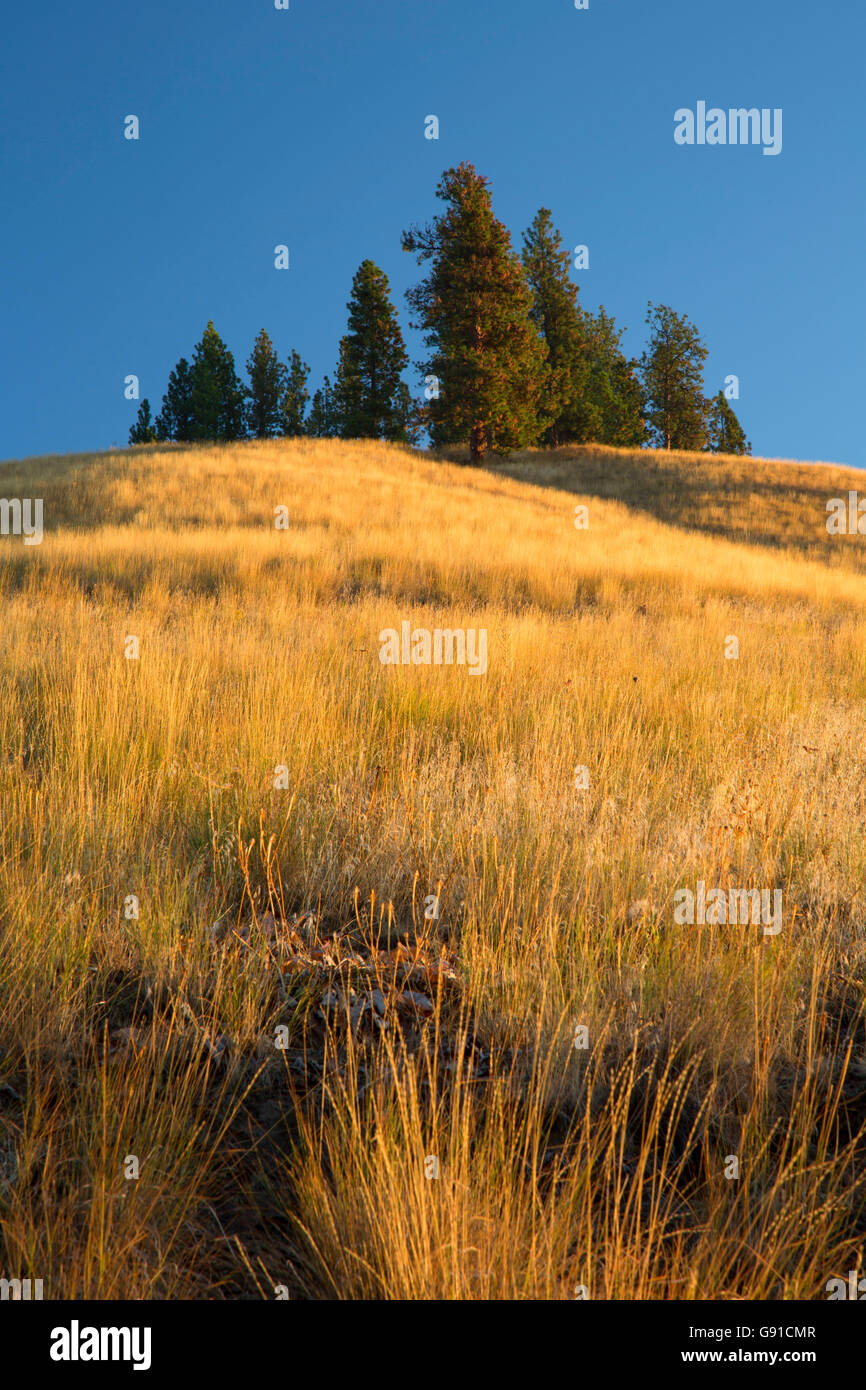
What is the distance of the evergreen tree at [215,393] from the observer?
4928 cm

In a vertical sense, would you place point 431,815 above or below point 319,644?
below

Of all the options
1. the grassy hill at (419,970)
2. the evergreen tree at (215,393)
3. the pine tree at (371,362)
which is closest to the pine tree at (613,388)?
the pine tree at (371,362)

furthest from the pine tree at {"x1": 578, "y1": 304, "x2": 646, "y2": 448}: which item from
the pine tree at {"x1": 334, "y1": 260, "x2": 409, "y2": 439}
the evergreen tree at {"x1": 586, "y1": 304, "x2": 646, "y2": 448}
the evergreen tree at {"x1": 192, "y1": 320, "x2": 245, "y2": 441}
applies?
the evergreen tree at {"x1": 192, "y1": 320, "x2": 245, "y2": 441}

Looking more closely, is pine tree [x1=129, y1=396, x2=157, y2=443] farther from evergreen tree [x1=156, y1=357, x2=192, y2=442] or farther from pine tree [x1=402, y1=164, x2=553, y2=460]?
pine tree [x1=402, y1=164, x2=553, y2=460]

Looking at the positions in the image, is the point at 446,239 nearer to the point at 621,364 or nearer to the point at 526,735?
the point at 621,364

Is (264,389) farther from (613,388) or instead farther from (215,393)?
(613,388)

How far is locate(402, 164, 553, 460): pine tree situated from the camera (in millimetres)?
32406

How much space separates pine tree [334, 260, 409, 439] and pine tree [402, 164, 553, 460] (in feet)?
20.2

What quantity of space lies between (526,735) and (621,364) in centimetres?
4983

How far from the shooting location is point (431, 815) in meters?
3.55

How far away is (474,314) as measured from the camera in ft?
107

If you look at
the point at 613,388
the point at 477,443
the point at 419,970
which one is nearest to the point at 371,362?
the point at 477,443
